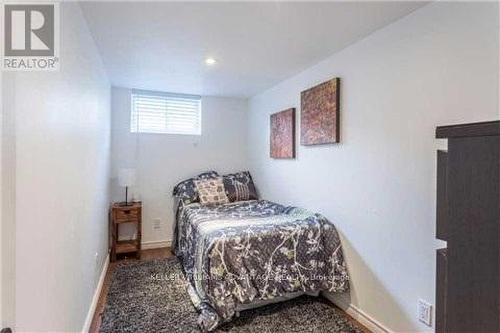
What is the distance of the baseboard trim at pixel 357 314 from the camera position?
6.74 feet

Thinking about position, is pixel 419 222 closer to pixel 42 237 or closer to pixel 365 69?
pixel 365 69

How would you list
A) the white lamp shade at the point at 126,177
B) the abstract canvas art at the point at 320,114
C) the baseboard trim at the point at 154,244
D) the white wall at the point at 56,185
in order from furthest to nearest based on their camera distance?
the baseboard trim at the point at 154,244 < the white lamp shade at the point at 126,177 < the abstract canvas art at the point at 320,114 < the white wall at the point at 56,185

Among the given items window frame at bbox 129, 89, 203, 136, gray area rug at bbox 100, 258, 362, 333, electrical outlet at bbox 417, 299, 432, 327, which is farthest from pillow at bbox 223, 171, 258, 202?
electrical outlet at bbox 417, 299, 432, 327

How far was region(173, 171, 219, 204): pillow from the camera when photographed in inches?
145

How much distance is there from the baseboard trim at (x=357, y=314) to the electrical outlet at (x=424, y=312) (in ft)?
1.06

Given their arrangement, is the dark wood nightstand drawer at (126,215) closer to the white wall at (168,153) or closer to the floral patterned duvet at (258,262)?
the white wall at (168,153)

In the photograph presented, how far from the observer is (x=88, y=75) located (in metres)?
2.05

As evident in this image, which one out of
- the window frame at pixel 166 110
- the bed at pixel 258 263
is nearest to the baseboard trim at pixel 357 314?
the bed at pixel 258 263

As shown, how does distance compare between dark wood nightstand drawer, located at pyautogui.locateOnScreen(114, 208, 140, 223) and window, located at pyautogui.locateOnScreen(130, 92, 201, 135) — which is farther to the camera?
window, located at pyautogui.locateOnScreen(130, 92, 201, 135)

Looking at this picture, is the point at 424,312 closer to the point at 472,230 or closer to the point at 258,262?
the point at 258,262

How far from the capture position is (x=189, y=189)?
377cm

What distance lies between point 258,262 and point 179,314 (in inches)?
29.3

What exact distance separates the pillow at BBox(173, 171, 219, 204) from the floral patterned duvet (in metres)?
0.98

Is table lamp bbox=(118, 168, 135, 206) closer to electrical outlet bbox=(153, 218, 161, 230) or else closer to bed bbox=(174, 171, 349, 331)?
electrical outlet bbox=(153, 218, 161, 230)
